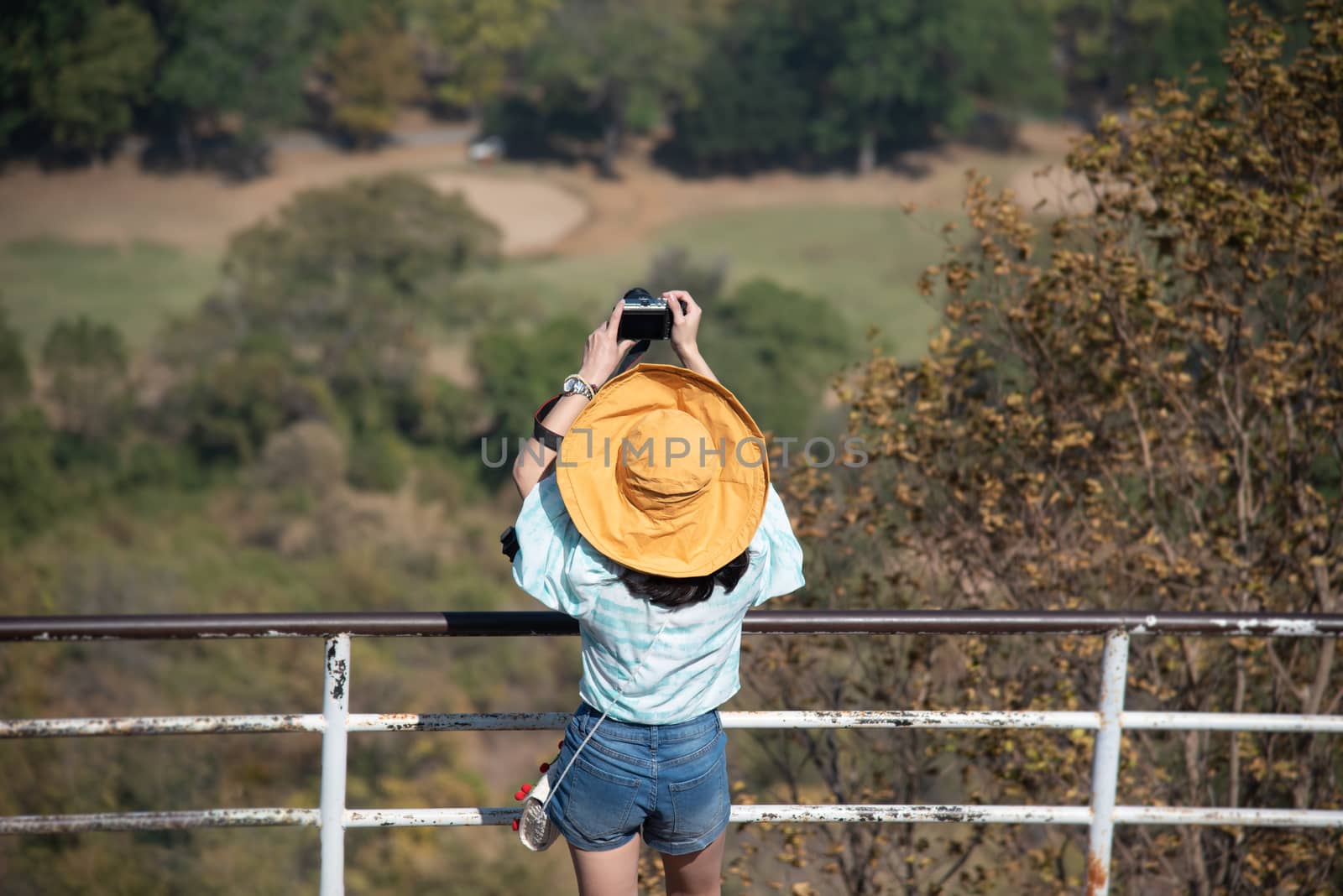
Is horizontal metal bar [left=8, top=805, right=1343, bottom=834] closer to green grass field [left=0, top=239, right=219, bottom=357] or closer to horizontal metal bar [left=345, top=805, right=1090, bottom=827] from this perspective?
horizontal metal bar [left=345, top=805, right=1090, bottom=827]

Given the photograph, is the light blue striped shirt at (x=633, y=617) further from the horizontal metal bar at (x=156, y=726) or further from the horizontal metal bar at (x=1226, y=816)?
the horizontal metal bar at (x=1226, y=816)

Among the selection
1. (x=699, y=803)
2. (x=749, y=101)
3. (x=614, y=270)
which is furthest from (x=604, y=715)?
(x=749, y=101)

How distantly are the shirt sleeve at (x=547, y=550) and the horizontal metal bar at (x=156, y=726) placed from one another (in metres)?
0.65

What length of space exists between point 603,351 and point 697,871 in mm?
1076

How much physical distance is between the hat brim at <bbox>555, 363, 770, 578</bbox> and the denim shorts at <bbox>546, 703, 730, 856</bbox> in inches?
14.8

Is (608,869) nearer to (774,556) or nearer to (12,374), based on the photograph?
(774,556)

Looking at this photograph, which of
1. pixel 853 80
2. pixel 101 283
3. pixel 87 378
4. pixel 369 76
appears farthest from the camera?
pixel 369 76

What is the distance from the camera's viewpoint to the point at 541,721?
2803 mm

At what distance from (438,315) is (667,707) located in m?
42.9

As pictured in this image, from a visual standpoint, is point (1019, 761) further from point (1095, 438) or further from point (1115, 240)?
point (1115, 240)

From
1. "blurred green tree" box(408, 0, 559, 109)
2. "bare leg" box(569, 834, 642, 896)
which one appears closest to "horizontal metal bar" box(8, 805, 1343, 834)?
"bare leg" box(569, 834, 642, 896)

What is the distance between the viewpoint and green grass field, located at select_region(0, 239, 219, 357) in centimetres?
4662

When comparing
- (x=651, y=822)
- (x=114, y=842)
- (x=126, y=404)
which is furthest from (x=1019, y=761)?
(x=126, y=404)

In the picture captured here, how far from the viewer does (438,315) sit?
44.2 m
